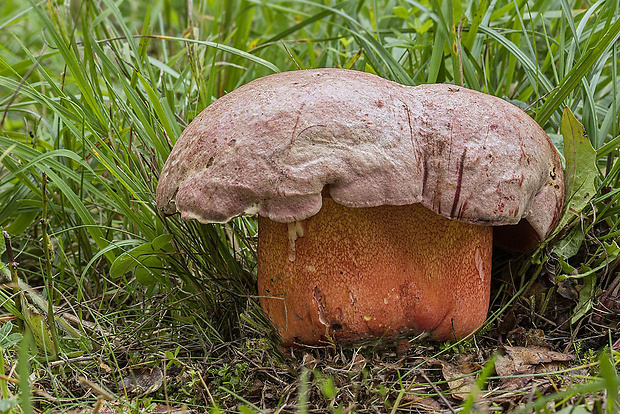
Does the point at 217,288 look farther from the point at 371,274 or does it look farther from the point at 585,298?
the point at 585,298

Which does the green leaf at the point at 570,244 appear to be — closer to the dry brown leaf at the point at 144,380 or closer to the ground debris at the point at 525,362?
the ground debris at the point at 525,362

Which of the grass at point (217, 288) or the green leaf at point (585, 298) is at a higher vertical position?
the grass at point (217, 288)

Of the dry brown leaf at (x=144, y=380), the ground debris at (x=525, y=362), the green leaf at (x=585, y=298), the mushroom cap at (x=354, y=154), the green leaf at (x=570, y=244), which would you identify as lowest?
the ground debris at (x=525, y=362)

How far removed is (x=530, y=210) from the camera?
1.46 metres

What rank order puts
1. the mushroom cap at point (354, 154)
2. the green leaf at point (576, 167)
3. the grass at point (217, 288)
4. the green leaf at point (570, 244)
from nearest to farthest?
the mushroom cap at point (354, 154) → the grass at point (217, 288) → the green leaf at point (576, 167) → the green leaf at point (570, 244)

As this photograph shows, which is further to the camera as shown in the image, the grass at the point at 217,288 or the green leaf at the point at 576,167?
the green leaf at the point at 576,167

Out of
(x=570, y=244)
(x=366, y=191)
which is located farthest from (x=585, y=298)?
(x=366, y=191)

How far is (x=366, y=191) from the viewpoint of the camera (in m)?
1.28

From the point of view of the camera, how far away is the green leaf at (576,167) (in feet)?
5.25

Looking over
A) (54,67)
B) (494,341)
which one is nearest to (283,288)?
(494,341)

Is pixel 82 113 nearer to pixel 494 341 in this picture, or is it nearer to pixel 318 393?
pixel 318 393

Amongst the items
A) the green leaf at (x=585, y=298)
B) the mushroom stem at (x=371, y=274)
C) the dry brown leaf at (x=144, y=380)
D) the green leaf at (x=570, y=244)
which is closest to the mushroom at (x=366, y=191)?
the mushroom stem at (x=371, y=274)

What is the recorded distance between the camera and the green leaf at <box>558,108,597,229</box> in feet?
5.25

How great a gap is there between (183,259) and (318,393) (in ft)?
2.20
